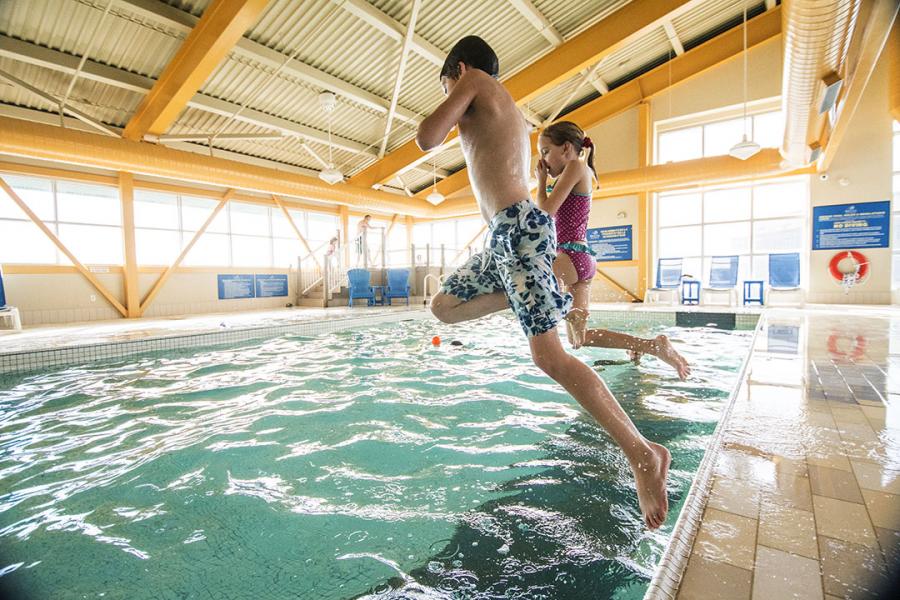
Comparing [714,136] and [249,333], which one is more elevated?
[714,136]

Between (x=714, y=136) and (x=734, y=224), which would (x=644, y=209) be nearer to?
(x=734, y=224)

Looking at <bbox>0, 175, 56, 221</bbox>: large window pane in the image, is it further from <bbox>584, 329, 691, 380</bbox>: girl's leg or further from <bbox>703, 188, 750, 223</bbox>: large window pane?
<bbox>703, 188, 750, 223</bbox>: large window pane

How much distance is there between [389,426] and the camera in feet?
7.72

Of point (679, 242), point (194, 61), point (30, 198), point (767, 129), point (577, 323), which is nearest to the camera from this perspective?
point (577, 323)

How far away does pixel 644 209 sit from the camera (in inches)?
484

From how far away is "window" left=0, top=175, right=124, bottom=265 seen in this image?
951 centimetres

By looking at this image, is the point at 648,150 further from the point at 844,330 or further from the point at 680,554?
the point at 680,554

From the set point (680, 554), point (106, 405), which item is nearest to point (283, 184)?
point (106, 405)

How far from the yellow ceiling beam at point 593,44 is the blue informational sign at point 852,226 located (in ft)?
21.7

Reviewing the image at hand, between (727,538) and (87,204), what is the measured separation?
14.0 metres

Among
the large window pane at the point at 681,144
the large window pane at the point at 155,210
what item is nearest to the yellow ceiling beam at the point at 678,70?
the large window pane at the point at 681,144

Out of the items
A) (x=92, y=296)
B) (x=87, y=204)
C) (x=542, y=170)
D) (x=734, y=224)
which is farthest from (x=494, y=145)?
(x=734, y=224)

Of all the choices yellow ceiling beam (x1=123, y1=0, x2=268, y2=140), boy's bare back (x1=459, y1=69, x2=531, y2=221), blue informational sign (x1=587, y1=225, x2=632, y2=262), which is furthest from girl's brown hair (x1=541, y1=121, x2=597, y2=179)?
blue informational sign (x1=587, y1=225, x2=632, y2=262)

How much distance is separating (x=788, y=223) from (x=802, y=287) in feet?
7.16
